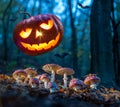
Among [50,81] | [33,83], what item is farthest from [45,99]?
[50,81]

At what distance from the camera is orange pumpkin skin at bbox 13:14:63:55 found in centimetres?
722

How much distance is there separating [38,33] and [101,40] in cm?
157

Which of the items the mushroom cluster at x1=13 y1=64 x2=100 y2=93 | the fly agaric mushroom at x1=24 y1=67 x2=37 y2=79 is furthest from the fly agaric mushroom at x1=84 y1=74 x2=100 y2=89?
the fly agaric mushroom at x1=24 y1=67 x2=37 y2=79

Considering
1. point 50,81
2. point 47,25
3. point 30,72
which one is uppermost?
point 47,25

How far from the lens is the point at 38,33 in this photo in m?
7.53

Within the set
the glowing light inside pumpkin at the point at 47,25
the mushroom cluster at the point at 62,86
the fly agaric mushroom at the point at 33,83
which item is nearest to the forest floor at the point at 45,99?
the mushroom cluster at the point at 62,86

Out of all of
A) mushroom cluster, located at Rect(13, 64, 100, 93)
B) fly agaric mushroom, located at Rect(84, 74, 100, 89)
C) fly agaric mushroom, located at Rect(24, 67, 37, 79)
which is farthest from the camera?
fly agaric mushroom, located at Rect(24, 67, 37, 79)

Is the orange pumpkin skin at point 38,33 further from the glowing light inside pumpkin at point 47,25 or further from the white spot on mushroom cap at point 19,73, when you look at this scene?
the white spot on mushroom cap at point 19,73

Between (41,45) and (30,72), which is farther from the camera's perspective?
(41,45)

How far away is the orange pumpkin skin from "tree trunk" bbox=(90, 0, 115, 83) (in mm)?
1042

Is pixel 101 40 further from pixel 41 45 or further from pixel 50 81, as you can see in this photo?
pixel 50 81

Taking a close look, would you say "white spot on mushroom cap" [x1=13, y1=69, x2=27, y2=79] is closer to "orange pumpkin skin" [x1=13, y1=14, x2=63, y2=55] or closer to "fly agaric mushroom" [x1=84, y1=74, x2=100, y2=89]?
"fly agaric mushroom" [x1=84, y1=74, x2=100, y2=89]

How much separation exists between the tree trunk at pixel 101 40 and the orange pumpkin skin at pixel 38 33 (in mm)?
1042

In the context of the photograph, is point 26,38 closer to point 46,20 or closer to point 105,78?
point 46,20
